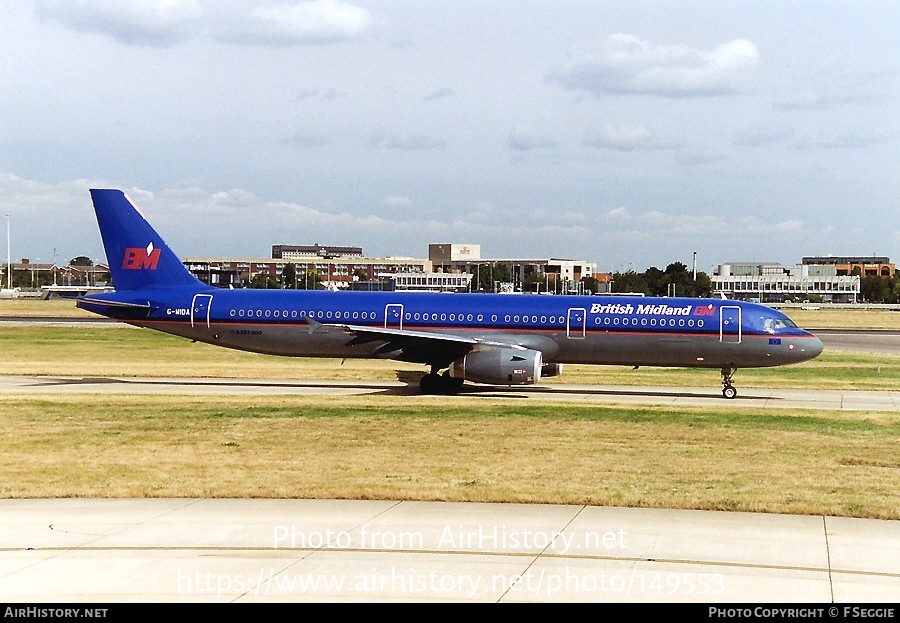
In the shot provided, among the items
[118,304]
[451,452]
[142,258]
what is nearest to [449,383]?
[118,304]

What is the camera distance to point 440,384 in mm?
35844

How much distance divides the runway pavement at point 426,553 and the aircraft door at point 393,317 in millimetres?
20765

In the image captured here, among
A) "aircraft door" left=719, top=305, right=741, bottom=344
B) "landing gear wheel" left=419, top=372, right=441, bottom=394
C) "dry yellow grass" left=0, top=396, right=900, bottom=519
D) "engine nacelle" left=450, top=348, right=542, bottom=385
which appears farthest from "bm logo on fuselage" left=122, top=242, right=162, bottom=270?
"aircraft door" left=719, top=305, right=741, bottom=344

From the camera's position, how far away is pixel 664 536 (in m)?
13.8

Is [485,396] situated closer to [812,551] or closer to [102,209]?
[102,209]

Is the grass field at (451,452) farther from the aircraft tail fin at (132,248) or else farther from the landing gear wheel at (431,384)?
the aircraft tail fin at (132,248)

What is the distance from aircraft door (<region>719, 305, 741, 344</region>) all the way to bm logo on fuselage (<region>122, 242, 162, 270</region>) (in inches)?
812

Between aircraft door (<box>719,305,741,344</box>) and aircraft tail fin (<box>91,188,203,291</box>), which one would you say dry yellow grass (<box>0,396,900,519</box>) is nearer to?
aircraft door (<box>719,305,741,344</box>)

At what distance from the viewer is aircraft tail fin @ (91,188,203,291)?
3881cm

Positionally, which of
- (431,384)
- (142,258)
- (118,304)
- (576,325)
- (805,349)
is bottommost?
(431,384)

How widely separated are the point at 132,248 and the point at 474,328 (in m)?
13.5

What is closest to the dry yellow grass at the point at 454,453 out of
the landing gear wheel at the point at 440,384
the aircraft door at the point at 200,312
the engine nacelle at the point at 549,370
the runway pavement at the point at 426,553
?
the runway pavement at the point at 426,553

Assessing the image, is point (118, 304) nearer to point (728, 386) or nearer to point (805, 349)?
point (728, 386)

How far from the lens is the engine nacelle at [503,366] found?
1316 inches
